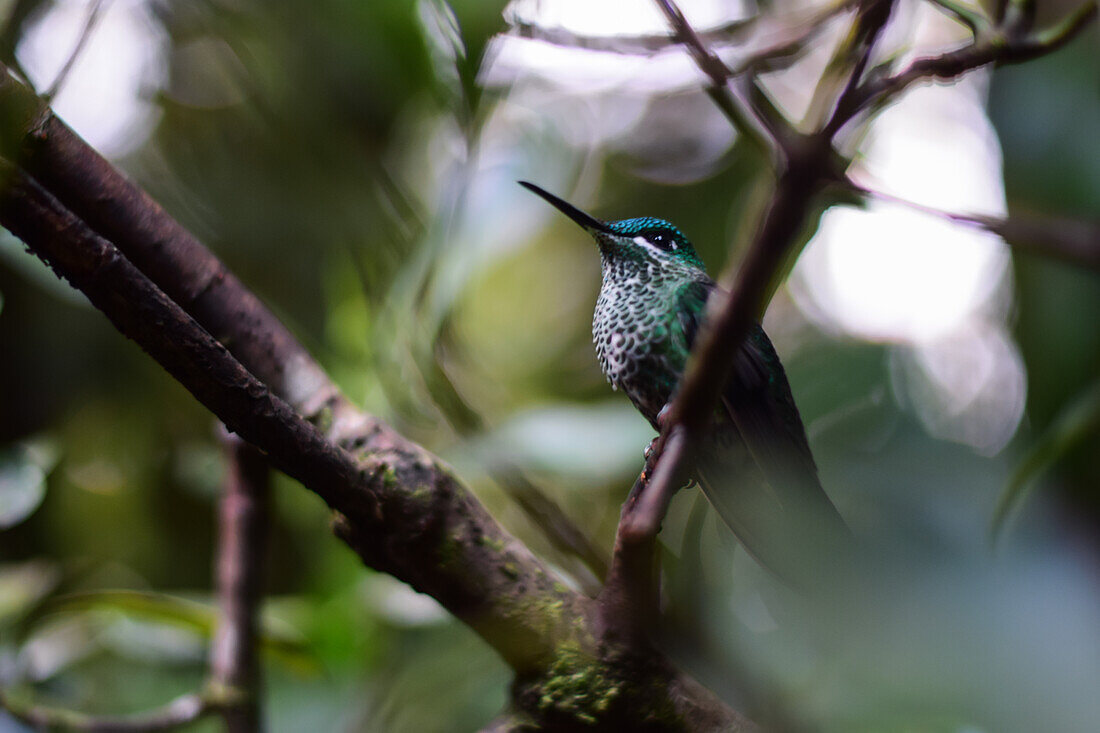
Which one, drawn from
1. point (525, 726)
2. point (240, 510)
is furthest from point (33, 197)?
point (240, 510)

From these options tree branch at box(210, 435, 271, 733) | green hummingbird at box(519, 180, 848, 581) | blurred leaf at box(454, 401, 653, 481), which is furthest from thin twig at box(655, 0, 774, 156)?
tree branch at box(210, 435, 271, 733)

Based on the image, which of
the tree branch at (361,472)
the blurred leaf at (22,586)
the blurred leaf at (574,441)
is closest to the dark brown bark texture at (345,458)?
the tree branch at (361,472)

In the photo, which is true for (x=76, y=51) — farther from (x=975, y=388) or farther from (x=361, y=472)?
(x=975, y=388)

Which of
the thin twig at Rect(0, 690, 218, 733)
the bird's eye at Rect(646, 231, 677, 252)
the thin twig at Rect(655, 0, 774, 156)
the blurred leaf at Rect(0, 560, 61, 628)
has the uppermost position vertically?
the bird's eye at Rect(646, 231, 677, 252)

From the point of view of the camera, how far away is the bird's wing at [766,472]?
89cm

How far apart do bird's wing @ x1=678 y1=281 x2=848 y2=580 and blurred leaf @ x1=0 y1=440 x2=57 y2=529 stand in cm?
163

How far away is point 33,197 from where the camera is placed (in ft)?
2.56

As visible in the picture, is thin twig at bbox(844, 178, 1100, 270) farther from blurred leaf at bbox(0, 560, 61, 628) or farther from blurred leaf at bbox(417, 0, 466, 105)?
blurred leaf at bbox(0, 560, 61, 628)

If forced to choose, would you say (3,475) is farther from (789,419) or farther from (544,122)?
(789,419)

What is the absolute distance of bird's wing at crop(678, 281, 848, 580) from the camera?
2.93 feet

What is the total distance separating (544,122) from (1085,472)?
4.55 feet

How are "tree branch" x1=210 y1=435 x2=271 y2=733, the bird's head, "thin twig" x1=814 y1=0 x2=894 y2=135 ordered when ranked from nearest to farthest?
"thin twig" x1=814 y1=0 x2=894 y2=135 < the bird's head < "tree branch" x1=210 y1=435 x2=271 y2=733

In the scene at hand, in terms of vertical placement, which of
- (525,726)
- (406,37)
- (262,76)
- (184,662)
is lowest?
(525,726)

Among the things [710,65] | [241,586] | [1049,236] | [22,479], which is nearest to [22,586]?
[22,479]
